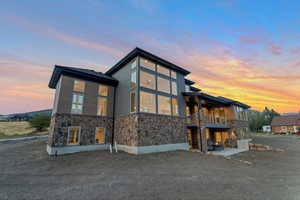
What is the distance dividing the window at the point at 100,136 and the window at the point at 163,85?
22.5 ft

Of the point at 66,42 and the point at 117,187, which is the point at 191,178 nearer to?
the point at 117,187

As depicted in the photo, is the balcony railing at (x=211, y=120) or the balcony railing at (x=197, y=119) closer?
the balcony railing at (x=197, y=119)

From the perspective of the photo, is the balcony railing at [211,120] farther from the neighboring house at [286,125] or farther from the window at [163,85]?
the neighboring house at [286,125]

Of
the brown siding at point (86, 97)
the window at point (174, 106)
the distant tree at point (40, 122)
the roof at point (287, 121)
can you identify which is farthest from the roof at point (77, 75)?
the roof at point (287, 121)

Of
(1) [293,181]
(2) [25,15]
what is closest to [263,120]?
(1) [293,181]

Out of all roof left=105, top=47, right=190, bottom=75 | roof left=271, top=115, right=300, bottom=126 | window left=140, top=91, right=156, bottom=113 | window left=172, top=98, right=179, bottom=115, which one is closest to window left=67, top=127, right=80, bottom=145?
window left=140, top=91, right=156, bottom=113

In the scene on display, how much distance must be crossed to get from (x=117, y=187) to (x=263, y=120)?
70.7m

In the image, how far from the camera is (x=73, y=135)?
10.2 metres

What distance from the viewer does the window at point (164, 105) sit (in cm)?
1185

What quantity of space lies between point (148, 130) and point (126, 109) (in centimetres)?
284

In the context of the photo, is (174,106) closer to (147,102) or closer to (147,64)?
(147,102)

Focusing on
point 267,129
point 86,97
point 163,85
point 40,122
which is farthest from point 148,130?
point 267,129

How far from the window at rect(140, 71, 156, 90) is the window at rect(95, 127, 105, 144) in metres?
5.79

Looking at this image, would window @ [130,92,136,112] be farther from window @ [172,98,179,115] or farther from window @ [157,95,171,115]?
window @ [172,98,179,115]
